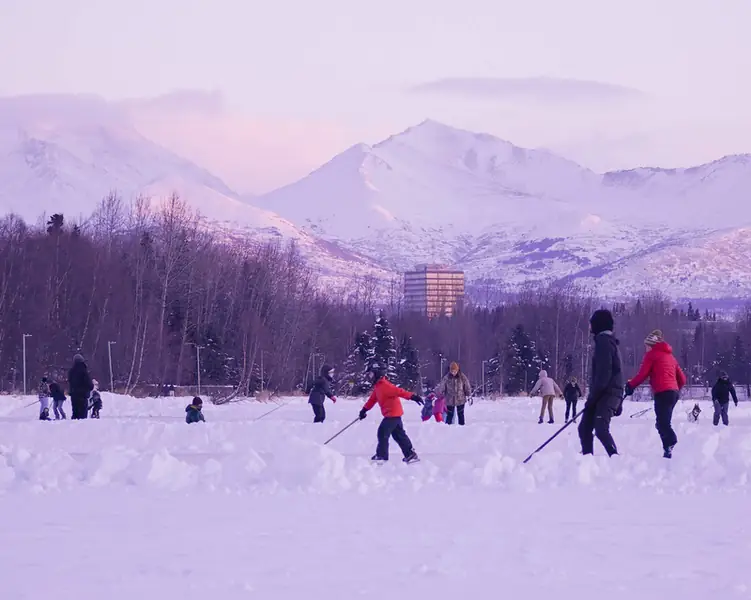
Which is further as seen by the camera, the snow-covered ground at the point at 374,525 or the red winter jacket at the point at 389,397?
the red winter jacket at the point at 389,397

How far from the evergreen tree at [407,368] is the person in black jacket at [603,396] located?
6550cm

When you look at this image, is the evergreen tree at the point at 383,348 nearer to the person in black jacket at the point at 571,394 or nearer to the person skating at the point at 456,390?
the person in black jacket at the point at 571,394

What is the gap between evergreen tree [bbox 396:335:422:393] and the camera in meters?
81.2

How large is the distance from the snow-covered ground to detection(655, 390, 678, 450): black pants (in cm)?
40

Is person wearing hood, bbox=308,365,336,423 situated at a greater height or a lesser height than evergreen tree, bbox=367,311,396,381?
lesser

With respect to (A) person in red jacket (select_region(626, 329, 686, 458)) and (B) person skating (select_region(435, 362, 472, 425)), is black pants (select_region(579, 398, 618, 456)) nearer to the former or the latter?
(A) person in red jacket (select_region(626, 329, 686, 458))

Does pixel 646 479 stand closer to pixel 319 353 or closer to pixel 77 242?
pixel 77 242

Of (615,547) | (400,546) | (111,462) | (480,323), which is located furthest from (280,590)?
(480,323)

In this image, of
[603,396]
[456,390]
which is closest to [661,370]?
[603,396]

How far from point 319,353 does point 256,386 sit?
63.9 ft

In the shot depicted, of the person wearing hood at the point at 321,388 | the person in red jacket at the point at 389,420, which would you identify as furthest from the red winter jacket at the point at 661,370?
the person wearing hood at the point at 321,388

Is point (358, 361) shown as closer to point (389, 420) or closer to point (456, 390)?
point (456, 390)

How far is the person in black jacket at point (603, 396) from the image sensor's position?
43.2 ft

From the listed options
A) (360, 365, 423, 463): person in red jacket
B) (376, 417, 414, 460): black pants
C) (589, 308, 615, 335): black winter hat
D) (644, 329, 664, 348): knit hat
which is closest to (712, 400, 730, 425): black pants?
(644, 329, 664, 348): knit hat
